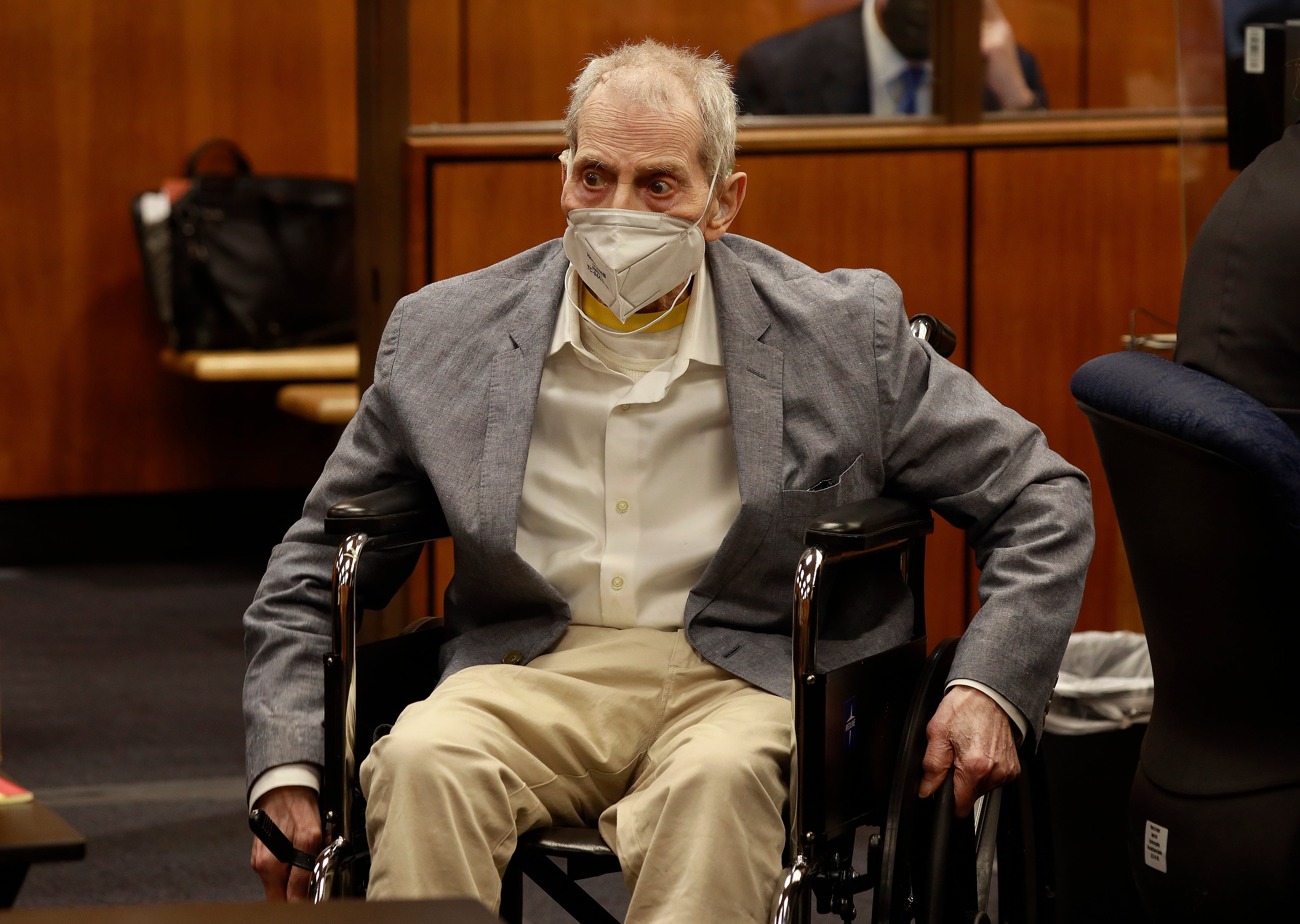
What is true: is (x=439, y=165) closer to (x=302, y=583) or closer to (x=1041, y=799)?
(x=302, y=583)

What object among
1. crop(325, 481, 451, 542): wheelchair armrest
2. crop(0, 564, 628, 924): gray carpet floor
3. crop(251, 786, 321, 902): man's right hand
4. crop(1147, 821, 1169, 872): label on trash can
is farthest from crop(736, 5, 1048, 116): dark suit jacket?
crop(251, 786, 321, 902): man's right hand

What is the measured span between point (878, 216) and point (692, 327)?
142cm

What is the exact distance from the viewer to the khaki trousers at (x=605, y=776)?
5.18ft

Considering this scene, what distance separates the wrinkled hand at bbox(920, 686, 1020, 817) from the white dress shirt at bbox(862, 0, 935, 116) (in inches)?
74.4

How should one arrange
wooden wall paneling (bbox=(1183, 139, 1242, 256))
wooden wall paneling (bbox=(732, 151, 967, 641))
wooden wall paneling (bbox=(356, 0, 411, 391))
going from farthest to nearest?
wooden wall paneling (bbox=(732, 151, 967, 641)), wooden wall paneling (bbox=(356, 0, 411, 391)), wooden wall paneling (bbox=(1183, 139, 1242, 256))

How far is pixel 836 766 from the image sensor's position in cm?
165

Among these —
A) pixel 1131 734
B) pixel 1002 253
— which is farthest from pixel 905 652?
pixel 1002 253

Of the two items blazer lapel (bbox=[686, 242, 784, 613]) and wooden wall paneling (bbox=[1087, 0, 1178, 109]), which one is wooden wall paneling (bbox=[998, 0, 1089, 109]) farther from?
blazer lapel (bbox=[686, 242, 784, 613])

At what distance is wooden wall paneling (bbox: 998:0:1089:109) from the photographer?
3.46m

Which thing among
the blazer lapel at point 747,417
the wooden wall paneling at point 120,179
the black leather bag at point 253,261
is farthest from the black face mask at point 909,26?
the wooden wall paneling at point 120,179

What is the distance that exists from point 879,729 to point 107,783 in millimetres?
2083

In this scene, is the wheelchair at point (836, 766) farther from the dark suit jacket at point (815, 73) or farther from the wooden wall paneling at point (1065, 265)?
the dark suit jacket at point (815, 73)

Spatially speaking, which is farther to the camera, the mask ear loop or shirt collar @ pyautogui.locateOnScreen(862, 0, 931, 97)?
shirt collar @ pyautogui.locateOnScreen(862, 0, 931, 97)

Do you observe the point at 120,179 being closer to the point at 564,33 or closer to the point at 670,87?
the point at 564,33
